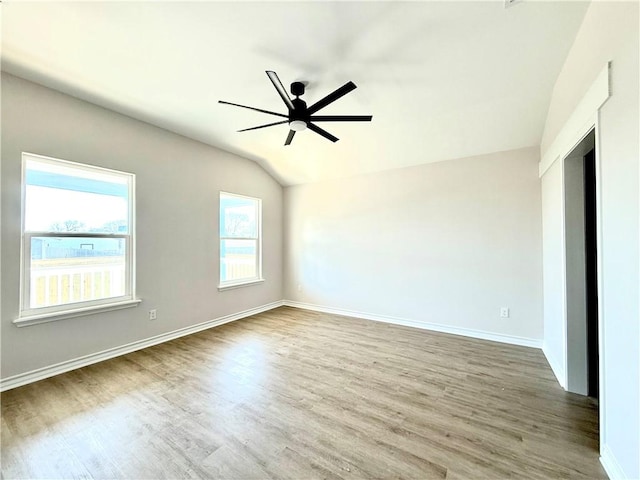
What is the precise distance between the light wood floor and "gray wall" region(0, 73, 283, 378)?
0.41 m

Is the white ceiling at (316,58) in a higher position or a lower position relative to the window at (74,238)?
higher

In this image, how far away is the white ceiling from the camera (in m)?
1.85

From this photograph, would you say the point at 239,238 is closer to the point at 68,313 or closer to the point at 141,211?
the point at 141,211

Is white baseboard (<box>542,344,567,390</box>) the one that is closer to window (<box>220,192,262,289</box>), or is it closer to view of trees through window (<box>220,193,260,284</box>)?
window (<box>220,192,262,289</box>)

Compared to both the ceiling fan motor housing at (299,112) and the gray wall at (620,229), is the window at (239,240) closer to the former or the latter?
the ceiling fan motor housing at (299,112)

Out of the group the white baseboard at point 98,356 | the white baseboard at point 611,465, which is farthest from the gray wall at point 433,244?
the white baseboard at point 611,465

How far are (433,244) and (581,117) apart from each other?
2.34m

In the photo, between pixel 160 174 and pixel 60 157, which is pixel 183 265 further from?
pixel 60 157

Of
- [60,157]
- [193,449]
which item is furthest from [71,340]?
[193,449]

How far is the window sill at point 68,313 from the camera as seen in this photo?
8.00 ft

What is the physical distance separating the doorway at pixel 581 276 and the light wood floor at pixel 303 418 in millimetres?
225

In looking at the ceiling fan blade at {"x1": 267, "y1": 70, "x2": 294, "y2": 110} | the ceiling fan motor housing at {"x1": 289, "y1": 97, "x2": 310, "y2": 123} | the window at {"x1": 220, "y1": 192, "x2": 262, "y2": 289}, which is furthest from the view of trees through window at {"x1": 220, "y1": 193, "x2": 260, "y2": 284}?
the ceiling fan blade at {"x1": 267, "y1": 70, "x2": 294, "y2": 110}

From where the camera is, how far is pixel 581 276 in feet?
7.46

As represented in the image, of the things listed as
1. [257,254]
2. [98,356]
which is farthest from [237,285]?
[98,356]
